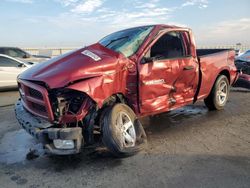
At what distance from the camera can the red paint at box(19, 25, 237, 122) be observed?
410cm

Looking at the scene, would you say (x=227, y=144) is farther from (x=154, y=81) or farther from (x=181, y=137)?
(x=154, y=81)

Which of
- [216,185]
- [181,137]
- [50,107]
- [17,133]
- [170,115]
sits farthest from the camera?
[170,115]

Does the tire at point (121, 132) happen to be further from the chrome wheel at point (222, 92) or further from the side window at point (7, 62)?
the side window at point (7, 62)

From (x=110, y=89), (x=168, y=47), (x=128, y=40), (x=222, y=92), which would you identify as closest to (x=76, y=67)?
(x=110, y=89)

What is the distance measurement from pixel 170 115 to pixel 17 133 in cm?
333

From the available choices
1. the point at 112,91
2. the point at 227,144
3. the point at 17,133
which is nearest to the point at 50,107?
the point at 112,91

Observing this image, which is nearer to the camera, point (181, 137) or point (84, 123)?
point (84, 123)

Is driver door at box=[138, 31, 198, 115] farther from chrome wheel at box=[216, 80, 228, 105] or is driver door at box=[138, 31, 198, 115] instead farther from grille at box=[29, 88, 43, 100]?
grille at box=[29, 88, 43, 100]

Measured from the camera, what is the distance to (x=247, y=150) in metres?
4.71

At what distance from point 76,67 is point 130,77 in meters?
0.97

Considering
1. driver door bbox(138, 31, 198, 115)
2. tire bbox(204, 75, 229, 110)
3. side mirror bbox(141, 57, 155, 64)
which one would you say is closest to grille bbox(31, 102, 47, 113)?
driver door bbox(138, 31, 198, 115)

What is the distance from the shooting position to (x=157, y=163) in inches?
169

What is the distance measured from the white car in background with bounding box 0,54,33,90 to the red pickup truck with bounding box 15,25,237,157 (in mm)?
6718

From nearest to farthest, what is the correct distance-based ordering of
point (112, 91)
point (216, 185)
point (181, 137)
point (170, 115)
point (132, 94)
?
1. point (216, 185)
2. point (112, 91)
3. point (132, 94)
4. point (181, 137)
5. point (170, 115)
